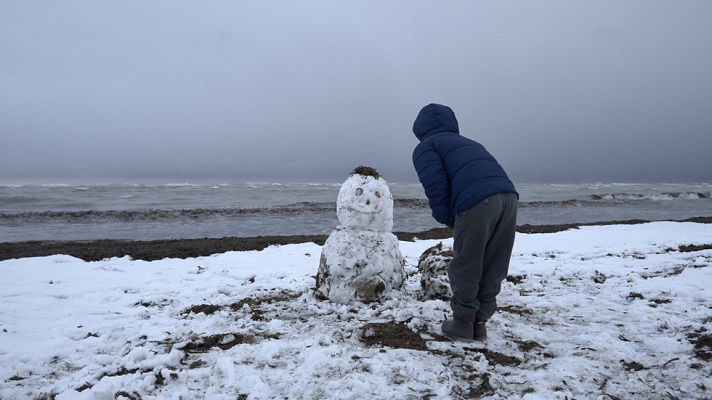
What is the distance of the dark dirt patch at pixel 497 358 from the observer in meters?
3.19

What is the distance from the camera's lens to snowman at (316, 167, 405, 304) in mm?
4773

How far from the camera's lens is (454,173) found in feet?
11.8

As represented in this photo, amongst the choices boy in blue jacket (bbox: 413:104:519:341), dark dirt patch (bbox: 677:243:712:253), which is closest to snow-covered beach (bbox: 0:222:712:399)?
boy in blue jacket (bbox: 413:104:519:341)

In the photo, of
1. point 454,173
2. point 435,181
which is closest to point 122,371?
point 435,181

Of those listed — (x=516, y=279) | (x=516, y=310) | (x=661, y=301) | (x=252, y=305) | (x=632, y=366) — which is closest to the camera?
(x=632, y=366)

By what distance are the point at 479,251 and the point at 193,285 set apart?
4.69 meters

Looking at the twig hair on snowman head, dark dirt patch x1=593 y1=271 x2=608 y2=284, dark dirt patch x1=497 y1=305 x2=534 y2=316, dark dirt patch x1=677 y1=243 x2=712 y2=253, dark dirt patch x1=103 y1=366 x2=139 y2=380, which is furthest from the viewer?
dark dirt patch x1=677 y1=243 x2=712 y2=253

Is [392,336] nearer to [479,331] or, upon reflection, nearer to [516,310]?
[479,331]

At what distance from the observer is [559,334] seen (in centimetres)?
380

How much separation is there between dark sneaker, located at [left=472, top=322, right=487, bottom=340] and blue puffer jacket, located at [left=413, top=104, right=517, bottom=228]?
100cm

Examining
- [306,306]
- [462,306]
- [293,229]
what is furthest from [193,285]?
[293,229]

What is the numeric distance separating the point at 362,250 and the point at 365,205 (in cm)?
58

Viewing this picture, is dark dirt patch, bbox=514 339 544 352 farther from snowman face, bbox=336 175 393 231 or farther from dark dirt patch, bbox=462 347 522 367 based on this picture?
snowman face, bbox=336 175 393 231

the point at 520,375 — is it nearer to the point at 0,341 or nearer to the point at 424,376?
the point at 424,376
